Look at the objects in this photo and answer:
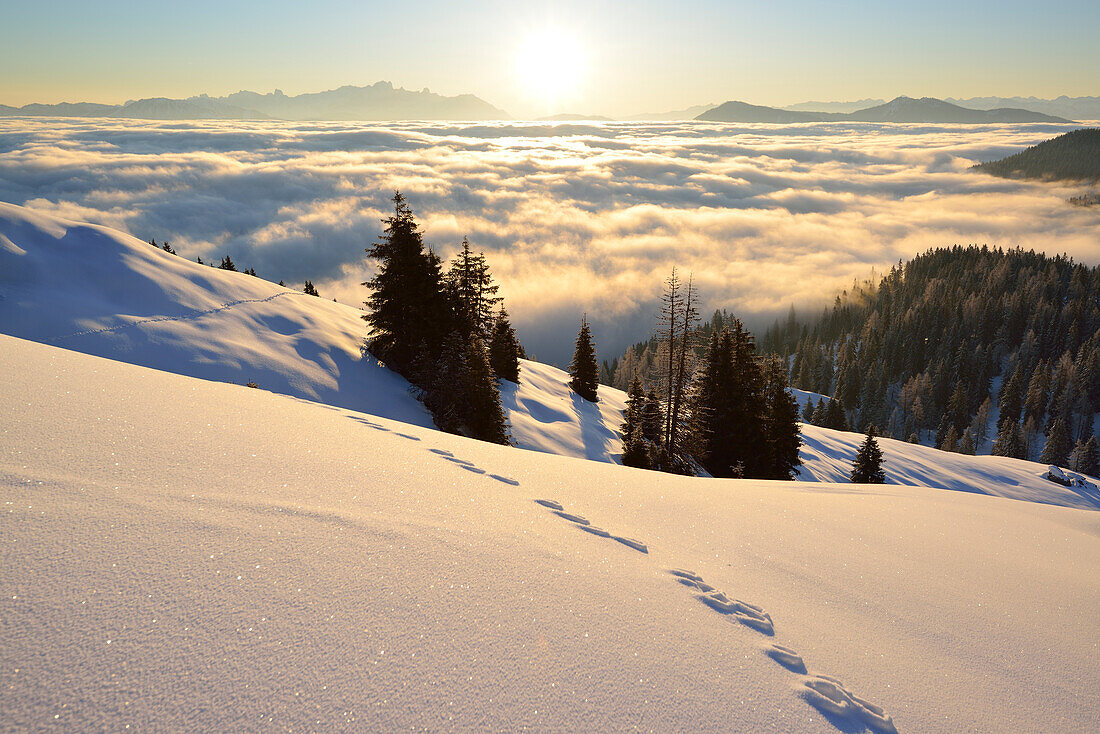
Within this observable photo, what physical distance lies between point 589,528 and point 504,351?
29.6m

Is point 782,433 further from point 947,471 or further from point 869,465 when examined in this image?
point 947,471

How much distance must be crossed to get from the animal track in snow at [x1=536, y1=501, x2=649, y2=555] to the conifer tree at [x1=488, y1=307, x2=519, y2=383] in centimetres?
2732

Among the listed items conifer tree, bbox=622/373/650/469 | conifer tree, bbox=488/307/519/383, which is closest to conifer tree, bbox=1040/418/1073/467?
conifer tree, bbox=622/373/650/469

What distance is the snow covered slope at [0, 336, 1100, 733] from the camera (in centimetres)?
220

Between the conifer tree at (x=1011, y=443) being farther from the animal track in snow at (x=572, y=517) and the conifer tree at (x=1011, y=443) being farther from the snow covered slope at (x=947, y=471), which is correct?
the animal track in snow at (x=572, y=517)

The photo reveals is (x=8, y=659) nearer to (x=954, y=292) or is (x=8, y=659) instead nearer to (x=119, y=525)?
(x=119, y=525)

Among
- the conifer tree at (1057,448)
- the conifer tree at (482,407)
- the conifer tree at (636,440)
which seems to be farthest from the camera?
the conifer tree at (1057,448)

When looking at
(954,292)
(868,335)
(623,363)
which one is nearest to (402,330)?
(623,363)

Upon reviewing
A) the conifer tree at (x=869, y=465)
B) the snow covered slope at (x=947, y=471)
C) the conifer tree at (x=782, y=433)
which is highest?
the conifer tree at (x=782, y=433)

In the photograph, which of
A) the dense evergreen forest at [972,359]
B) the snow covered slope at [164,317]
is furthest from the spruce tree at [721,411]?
the dense evergreen forest at [972,359]

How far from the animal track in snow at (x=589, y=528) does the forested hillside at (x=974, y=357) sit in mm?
139027

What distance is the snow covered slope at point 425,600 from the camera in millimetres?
2199

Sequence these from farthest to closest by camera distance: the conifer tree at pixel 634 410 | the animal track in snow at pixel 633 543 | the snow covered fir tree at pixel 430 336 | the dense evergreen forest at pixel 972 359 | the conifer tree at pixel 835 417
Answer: the dense evergreen forest at pixel 972 359 < the conifer tree at pixel 835 417 < the conifer tree at pixel 634 410 < the snow covered fir tree at pixel 430 336 < the animal track in snow at pixel 633 543

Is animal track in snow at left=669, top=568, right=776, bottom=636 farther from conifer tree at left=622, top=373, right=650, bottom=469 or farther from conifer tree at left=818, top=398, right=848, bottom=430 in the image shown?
conifer tree at left=818, top=398, right=848, bottom=430
